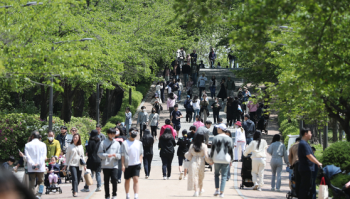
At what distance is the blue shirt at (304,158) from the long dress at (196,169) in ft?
8.38

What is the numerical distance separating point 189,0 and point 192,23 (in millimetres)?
428

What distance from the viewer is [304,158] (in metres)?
9.16

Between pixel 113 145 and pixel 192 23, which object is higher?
pixel 192 23

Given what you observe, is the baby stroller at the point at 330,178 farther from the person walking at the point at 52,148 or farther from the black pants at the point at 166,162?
the person walking at the point at 52,148

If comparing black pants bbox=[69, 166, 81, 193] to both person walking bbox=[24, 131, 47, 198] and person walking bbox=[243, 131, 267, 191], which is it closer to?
person walking bbox=[24, 131, 47, 198]

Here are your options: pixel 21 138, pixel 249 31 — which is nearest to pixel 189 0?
pixel 249 31

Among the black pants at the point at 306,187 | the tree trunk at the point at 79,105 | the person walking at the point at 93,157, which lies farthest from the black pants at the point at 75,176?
the tree trunk at the point at 79,105

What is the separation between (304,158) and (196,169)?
2.92 meters

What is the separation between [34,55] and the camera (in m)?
13.5

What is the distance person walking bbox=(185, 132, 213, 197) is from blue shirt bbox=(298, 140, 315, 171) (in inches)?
100

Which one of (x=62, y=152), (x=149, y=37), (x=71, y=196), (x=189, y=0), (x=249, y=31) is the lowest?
(x=71, y=196)

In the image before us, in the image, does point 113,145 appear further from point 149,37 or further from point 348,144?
point 149,37

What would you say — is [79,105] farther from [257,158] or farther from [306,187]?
[306,187]

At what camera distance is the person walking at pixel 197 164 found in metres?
11.1
